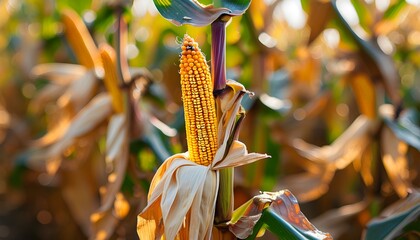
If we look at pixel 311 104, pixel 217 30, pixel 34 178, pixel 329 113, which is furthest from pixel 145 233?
pixel 34 178

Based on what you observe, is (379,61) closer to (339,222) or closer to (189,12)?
(339,222)

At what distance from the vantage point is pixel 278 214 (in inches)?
51.0

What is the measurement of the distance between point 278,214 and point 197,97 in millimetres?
279

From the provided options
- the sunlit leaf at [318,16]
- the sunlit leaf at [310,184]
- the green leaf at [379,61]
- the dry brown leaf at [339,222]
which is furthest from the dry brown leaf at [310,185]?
the sunlit leaf at [318,16]

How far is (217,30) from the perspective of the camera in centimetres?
127

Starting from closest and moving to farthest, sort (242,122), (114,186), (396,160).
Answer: (242,122) → (114,186) → (396,160)

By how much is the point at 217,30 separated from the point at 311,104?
5.27ft

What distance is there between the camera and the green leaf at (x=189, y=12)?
1.23 m

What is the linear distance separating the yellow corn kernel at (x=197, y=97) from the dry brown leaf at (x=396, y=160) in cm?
108

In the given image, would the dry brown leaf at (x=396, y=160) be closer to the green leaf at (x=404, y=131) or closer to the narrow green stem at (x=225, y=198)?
the green leaf at (x=404, y=131)

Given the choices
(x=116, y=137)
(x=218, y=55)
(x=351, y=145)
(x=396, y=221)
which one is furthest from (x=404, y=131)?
(x=218, y=55)

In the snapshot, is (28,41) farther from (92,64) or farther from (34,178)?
(92,64)

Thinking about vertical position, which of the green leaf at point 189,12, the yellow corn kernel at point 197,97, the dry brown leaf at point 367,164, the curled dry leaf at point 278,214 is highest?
the green leaf at point 189,12

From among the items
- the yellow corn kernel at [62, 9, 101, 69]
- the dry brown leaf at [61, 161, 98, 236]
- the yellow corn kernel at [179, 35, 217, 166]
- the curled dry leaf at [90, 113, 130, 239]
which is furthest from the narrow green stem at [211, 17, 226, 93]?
the dry brown leaf at [61, 161, 98, 236]
